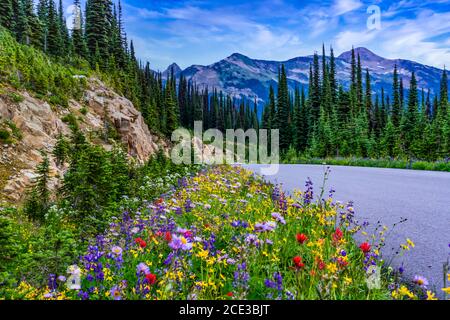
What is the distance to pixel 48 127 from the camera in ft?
46.2

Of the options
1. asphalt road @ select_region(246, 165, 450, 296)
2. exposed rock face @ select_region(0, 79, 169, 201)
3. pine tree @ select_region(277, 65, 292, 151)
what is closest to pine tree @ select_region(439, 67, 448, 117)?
pine tree @ select_region(277, 65, 292, 151)

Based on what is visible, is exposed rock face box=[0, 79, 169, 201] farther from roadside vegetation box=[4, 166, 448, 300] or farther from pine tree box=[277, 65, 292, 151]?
pine tree box=[277, 65, 292, 151]

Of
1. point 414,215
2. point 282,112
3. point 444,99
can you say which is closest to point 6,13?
point 282,112

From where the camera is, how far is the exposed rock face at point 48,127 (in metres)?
10.0

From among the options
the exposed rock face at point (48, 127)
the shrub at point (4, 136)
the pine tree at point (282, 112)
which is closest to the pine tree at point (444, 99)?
the pine tree at point (282, 112)

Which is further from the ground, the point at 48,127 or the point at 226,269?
the point at 48,127

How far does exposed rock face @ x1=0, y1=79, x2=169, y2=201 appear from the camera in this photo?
10.0 metres

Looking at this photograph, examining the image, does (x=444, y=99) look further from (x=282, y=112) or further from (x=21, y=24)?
(x=21, y=24)

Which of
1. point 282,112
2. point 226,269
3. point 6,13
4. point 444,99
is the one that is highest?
point 6,13

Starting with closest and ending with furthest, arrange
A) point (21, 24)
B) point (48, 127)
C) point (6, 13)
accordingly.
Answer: point (48, 127) < point (6, 13) < point (21, 24)

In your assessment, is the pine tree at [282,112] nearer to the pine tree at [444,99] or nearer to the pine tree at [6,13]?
the pine tree at [444,99]
